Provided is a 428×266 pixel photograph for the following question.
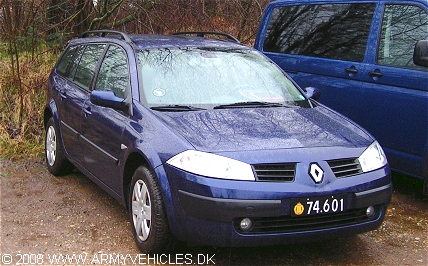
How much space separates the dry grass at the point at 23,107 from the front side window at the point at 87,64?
1905 millimetres

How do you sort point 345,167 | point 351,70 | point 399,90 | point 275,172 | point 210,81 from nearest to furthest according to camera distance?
point 275,172 → point 345,167 → point 210,81 → point 399,90 → point 351,70

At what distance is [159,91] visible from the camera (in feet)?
15.5

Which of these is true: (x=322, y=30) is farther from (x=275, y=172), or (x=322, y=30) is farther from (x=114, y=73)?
(x=275, y=172)

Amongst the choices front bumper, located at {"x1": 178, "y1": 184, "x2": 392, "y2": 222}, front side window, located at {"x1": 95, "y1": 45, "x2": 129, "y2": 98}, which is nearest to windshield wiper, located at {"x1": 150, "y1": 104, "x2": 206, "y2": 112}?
front side window, located at {"x1": 95, "y1": 45, "x2": 129, "y2": 98}

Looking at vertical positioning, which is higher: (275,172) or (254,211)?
(275,172)

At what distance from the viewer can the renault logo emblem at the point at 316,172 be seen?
3861 mm

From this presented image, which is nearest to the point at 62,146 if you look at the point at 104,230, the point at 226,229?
the point at 104,230

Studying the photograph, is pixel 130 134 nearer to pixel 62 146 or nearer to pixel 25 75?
pixel 62 146

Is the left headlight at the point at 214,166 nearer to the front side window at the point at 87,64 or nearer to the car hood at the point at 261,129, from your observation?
the car hood at the point at 261,129

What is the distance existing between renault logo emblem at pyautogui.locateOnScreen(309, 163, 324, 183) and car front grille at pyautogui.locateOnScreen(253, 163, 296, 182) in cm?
11

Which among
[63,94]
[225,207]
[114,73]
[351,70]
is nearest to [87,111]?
[114,73]

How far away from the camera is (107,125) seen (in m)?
4.85

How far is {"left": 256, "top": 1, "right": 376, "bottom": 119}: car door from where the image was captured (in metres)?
6.00

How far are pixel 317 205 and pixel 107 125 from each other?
1.90 m
